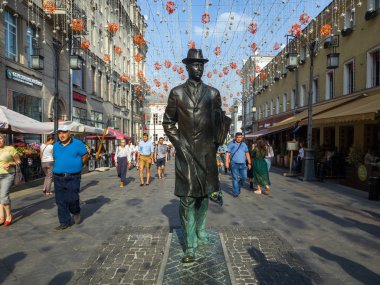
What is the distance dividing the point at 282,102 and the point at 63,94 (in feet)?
62.1

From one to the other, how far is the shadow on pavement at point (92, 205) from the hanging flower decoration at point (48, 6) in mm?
12829

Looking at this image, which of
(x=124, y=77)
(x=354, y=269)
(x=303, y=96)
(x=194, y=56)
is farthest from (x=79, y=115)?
(x=354, y=269)

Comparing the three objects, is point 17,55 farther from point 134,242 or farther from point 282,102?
point 282,102

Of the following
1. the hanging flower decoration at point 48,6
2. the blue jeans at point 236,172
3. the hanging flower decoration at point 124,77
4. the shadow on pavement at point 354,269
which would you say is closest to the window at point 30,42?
the hanging flower decoration at point 48,6

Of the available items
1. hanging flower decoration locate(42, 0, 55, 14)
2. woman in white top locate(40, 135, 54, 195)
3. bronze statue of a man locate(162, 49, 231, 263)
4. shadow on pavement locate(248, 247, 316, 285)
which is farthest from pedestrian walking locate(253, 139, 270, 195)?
hanging flower decoration locate(42, 0, 55, 14)

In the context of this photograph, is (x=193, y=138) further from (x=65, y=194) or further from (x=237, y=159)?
(x=237, y=159)

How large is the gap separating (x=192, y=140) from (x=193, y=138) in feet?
0.09

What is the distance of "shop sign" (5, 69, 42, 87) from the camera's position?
14.8 metres

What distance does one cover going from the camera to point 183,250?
4.03 meters

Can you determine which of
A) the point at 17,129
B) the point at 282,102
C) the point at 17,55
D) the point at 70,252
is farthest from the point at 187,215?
the point at 282,102

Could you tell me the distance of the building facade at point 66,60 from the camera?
1548cm

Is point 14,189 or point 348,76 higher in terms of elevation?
point 348,76

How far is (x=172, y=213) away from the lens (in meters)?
6.91

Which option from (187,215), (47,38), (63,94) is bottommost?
(187,215)
